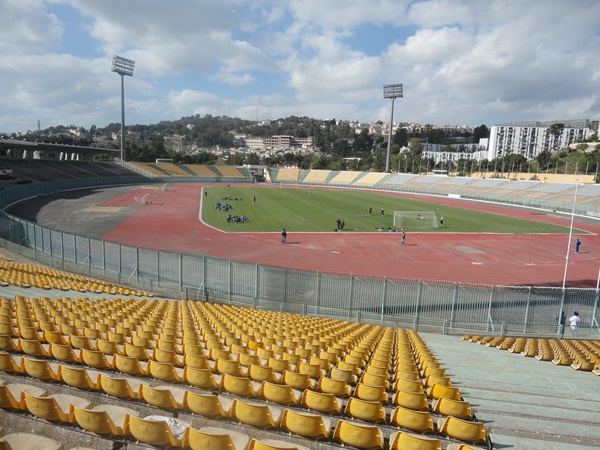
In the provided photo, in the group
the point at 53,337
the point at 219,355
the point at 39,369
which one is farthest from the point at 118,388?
the point at 53,337

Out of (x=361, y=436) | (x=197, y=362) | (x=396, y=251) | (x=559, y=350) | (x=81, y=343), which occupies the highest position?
(x=361, y=436)

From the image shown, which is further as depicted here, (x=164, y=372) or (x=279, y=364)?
(x=279, y=364)

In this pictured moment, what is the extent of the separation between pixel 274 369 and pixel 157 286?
15005 mm

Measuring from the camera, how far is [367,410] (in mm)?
5840

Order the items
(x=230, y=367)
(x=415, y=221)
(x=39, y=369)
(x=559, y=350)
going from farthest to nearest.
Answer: (x=415, y=221) → (x=559, y=350) → (x=230, y=367) → (x=39, y=369)

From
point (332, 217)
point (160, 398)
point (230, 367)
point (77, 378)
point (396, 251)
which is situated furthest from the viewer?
point (332, 217)

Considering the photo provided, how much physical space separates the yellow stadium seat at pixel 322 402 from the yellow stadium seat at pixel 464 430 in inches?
58.8

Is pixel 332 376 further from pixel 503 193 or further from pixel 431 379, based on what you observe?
pixel 503 193

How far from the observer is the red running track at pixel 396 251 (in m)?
28.0

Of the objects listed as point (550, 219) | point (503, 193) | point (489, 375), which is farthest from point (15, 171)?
point (503, 193)

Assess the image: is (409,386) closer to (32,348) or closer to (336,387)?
(336,387)

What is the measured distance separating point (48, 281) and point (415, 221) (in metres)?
40.8

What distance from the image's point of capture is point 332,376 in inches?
292

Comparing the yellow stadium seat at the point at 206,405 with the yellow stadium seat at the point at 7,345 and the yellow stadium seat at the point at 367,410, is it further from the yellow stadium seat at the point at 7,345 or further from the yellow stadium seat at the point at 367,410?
the yellow stadium seat at the point at 7,345
